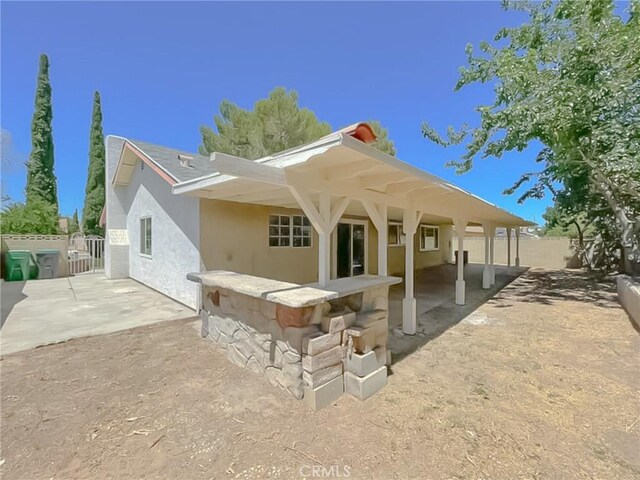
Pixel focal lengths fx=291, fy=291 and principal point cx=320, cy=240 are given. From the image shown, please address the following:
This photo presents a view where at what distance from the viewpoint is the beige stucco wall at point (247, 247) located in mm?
6202

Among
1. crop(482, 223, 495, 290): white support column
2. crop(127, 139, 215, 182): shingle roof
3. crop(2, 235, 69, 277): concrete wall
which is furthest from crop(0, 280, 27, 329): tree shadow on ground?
crop(482, 223, 495, 290): white support column

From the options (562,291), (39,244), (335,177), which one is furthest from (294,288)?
(39,244)

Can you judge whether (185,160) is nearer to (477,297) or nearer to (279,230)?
(279,230)

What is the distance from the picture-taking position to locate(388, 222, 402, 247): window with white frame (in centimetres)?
1221

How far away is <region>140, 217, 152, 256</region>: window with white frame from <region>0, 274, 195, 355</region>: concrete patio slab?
1.09 m

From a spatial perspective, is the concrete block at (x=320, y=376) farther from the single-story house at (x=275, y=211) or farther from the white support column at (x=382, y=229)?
the white support column at (x=382, y=229)

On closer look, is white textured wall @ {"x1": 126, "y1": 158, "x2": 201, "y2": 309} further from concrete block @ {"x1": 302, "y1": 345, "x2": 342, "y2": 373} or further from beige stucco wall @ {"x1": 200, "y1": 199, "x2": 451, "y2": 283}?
concrete block @ {"x1": 302, "y1": 345, "x2": 342, "y2": 373}

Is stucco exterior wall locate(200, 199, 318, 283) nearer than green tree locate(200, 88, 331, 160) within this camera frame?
Yes

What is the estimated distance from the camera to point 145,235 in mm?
8961

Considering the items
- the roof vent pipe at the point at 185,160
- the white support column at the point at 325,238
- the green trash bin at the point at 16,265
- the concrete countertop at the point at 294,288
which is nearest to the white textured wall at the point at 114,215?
the green trash bin at the point at 16,265

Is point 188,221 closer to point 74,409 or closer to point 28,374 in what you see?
point 28,374

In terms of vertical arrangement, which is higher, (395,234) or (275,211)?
(275,211)

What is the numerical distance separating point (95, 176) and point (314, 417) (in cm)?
2560

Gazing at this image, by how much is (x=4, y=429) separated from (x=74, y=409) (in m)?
0.45
